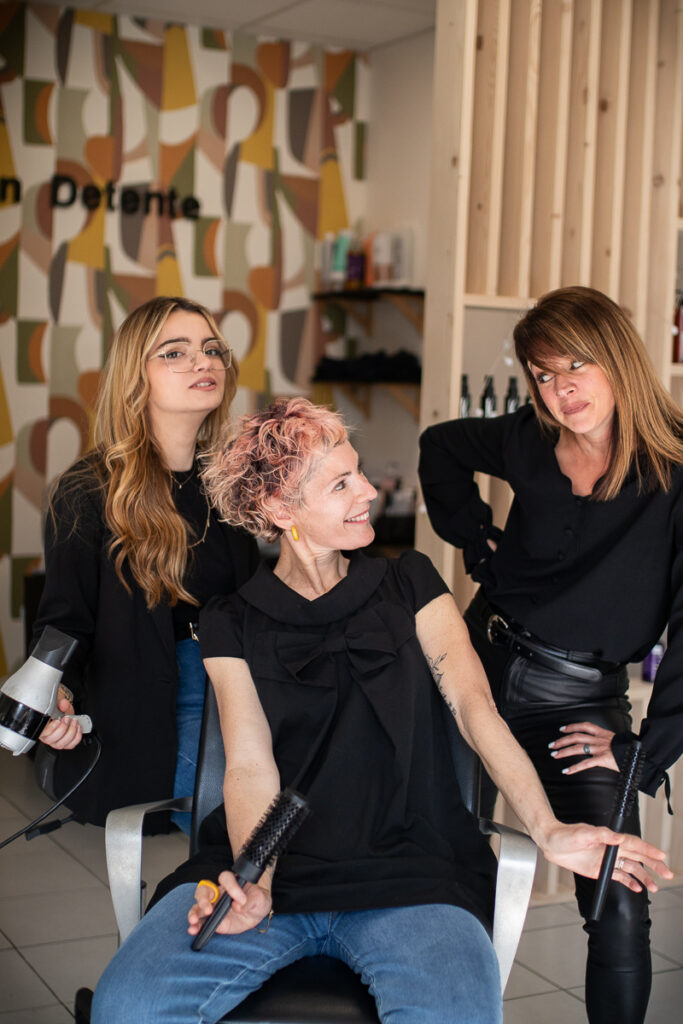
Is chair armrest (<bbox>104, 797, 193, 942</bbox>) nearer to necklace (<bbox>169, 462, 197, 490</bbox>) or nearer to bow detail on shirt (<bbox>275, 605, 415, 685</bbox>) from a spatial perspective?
bow detail on shirt (<bbox>275, 605, 415, 685</bbox>)

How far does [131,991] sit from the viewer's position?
1.63 meters

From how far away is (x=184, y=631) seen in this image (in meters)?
2.38

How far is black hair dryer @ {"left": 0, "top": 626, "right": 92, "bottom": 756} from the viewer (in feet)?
6.17

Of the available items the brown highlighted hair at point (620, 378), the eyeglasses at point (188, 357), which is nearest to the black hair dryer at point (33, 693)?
the eyeglasses at point (188, 357)

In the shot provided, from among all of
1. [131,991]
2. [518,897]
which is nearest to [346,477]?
[518,897]

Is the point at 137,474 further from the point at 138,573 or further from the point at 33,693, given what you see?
the point at 33,693

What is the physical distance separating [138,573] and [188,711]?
0.30 meters

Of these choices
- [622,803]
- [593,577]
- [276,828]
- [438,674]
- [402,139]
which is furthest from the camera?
[402,139]

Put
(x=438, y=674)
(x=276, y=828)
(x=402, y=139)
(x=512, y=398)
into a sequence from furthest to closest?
(x=402, y=139)
(x=512, y=398)
(x=438, y=674)
(x=276, y=828)

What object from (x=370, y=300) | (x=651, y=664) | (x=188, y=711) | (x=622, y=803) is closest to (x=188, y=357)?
(x=188, y=711)

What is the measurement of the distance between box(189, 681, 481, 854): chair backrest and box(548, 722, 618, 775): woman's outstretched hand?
31cm

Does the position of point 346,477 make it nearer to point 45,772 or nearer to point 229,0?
point 45,772

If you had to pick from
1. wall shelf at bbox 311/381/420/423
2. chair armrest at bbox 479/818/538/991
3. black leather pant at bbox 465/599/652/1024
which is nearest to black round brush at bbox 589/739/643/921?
chair armrest at bbox 479/818/538/991

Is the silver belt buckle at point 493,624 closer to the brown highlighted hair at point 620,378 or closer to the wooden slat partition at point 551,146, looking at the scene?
the brown highlighted hair at point 620,378
